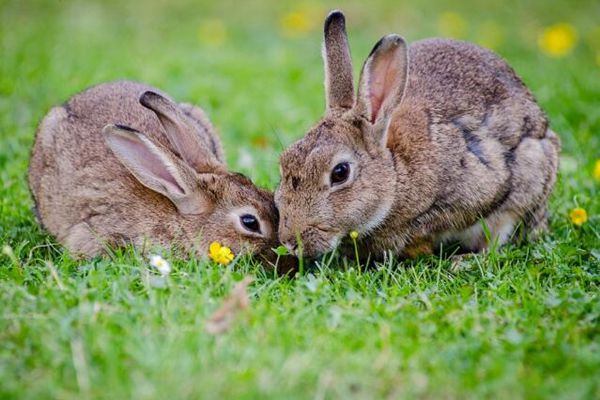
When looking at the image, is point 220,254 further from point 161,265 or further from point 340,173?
point 340,173

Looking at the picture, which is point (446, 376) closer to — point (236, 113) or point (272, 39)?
point (236, 113)

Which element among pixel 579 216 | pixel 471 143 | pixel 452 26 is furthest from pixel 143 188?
pixel 452 26

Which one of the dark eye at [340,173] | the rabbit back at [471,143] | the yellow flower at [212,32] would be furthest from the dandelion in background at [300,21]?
the dark eye at [340,173]

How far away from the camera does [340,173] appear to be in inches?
209

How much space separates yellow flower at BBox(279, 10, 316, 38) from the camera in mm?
11539

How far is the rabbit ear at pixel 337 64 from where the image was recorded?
222 inches

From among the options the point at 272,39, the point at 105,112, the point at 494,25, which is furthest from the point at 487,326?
the point at 494,25

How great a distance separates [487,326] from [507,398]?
31.4 inches

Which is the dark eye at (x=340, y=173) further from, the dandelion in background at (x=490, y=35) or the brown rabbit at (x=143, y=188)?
the dandelion in background at (x=490, y=35)

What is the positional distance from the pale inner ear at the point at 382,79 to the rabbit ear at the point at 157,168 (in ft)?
4.40

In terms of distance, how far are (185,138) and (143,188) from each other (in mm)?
473

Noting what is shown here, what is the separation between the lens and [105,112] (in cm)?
630

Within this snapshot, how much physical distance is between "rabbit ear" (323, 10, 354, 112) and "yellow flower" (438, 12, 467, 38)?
5868 millimetres

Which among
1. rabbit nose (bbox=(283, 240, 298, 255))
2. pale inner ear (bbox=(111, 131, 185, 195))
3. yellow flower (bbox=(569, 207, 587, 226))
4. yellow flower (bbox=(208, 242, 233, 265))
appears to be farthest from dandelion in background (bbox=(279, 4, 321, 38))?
rabbit nose (bbox=(283, 240, 298, 255))
